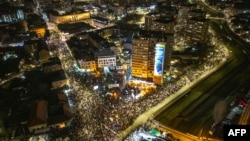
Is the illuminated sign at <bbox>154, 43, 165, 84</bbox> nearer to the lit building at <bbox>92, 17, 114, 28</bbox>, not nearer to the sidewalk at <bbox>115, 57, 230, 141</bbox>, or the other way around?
the sidewalk at <bbox>115, 57, 230, 141</bbox>

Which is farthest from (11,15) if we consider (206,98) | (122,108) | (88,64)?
(206,98)

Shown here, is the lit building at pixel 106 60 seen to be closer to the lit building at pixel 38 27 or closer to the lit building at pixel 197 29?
the lit building at pixel 197 29

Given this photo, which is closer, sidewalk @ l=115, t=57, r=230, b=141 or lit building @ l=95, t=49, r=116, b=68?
sidewalk @ l=115, t=57, r=230, b=141

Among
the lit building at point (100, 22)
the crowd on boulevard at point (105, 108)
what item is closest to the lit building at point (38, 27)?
the lit building at point (100, 22)

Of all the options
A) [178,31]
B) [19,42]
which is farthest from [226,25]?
[19,42]

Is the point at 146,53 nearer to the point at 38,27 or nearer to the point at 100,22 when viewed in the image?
the point at 100,22

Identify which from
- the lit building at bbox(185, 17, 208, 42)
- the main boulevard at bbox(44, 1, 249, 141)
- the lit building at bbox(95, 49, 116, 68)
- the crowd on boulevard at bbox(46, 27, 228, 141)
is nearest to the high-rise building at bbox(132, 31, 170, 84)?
the crowd on boulevard at bbox(46, 27, 228, 141)

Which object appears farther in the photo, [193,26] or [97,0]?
[97,0]

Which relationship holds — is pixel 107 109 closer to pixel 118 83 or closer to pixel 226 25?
pixel 118 83
